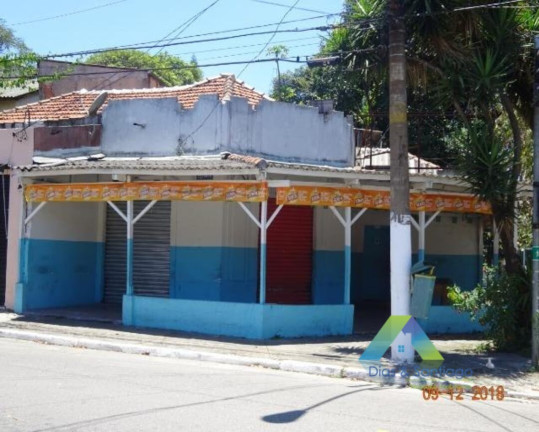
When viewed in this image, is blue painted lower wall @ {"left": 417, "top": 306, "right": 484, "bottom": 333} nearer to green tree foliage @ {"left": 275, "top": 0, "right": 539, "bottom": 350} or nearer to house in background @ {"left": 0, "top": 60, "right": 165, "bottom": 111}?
green tree foliage @ {"left": 275, "top": 0, "right": 539, "bottom": 350}

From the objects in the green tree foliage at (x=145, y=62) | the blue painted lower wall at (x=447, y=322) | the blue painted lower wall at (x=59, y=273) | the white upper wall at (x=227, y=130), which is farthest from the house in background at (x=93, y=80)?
the green tree foliage at (x=145, y=62)

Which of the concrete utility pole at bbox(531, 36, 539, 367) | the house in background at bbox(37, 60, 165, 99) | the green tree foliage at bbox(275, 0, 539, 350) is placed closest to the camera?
the concrete utility pole at bbox(531, 36, 539, 367)

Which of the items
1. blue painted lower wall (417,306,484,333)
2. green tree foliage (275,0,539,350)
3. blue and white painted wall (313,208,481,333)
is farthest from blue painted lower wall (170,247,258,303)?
green tree foliage (275,0,539,350)

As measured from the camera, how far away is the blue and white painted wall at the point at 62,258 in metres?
16.1

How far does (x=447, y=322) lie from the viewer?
15.2m

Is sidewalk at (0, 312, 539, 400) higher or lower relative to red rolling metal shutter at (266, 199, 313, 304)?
lower

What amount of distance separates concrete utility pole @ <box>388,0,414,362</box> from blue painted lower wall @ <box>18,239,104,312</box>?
358 inches

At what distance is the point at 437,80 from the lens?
524 inches

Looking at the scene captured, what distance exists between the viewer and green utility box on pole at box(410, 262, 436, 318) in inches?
429

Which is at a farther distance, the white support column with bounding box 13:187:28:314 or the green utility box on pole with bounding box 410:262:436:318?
the white support column with bounding box 13:187:28:314

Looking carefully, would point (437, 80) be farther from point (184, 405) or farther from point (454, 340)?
point (184, 405)

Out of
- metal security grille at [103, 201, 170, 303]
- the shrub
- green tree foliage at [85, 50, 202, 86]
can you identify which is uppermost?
green tree foliage at [85, 50, 202, 86]

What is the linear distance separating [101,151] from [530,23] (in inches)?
397
